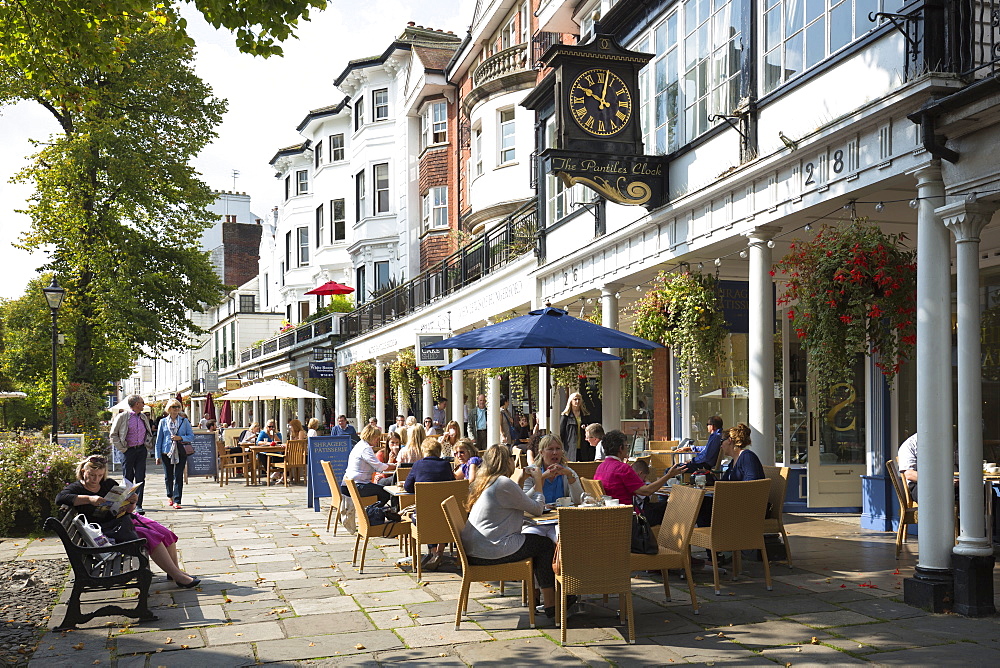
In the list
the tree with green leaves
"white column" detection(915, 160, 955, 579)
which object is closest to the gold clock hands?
"white column" detection(915, 160, 955, 579)

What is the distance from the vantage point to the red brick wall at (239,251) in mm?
67688

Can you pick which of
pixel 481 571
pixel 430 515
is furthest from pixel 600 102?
pixel 481 571

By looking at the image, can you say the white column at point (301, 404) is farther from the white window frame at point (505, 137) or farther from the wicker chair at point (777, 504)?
the wicker chair at point (777, 504)

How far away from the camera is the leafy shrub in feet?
39.1

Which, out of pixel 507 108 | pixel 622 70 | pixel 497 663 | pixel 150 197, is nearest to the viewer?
pixel 497 663

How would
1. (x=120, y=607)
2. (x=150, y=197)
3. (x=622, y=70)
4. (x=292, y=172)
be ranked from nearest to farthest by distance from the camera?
1. (x=120, y=607)
2. (x=622, y=70)
3. (x=150, y=197)
4. (x=292, y=172)

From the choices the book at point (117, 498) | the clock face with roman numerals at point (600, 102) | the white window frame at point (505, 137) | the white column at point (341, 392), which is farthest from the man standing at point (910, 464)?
the white column at point (341, 392)

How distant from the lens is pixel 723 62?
10.6 metres

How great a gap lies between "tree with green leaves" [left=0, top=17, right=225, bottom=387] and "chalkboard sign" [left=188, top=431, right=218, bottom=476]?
24.9 feet

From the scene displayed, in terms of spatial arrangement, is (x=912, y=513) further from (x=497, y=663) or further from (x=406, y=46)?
(x=406, y=46)

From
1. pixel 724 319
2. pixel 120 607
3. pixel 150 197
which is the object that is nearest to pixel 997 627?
pixel 724 319

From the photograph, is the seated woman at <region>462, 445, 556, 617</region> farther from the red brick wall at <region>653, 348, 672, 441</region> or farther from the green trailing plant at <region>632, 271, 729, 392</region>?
the red brick wall at <region>653, 348, 672, 441</region>

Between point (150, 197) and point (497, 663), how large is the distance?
24138 mm

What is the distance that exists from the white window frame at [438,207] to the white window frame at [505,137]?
7.71 m
